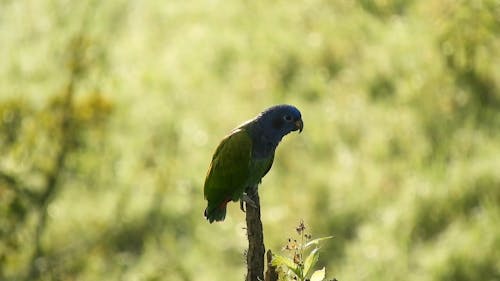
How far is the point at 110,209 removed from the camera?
12.6 m

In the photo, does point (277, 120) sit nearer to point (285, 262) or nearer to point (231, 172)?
point (231, 172)

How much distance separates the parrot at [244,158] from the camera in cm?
608

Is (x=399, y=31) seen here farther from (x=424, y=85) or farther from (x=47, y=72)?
(x=47, y=72)

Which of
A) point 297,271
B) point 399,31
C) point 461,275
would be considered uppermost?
point 399,31

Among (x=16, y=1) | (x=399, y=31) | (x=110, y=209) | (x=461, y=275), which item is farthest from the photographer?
(x=16, y=1)

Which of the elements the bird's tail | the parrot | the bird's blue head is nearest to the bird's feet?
the parrot

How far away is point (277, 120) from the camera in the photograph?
20.7ft

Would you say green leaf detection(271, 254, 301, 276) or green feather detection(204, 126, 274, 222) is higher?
green feather detection(204, 126, 274, 222)

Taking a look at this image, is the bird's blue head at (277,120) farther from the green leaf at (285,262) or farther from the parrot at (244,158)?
the green leaf at (285,262)

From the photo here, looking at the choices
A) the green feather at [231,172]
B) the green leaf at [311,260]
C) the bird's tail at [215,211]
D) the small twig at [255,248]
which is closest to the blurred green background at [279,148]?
the bird's tail at [215,211]

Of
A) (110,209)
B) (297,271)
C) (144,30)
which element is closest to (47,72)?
(144,30)

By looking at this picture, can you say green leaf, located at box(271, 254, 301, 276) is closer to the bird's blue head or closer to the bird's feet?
the bird's feet

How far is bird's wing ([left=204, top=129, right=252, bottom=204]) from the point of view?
607 centimetres

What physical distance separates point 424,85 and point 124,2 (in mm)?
6358
